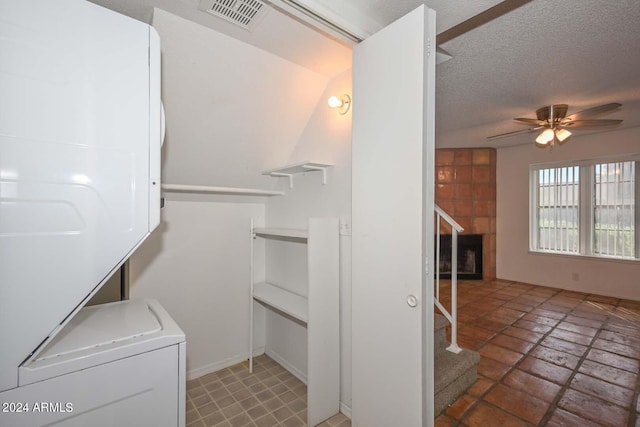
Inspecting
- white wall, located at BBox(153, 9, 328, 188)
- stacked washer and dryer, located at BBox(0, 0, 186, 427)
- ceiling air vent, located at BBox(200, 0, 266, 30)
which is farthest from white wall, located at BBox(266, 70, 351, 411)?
stacked washer and dryer, located at BBox(0, 0, 186, 427)

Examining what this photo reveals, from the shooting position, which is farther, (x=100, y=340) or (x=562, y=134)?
(x=562, y=134)

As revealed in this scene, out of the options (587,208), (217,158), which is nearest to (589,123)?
(587,208)

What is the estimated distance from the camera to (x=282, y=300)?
2.27 meters

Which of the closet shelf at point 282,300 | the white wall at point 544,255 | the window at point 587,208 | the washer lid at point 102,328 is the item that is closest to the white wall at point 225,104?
the closet shelf at point 282,300

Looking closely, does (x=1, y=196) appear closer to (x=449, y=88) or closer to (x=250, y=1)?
(x=250, y=1)

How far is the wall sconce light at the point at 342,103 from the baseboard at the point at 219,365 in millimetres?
2252

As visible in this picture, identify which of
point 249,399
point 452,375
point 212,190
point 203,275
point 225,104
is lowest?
point 249,399

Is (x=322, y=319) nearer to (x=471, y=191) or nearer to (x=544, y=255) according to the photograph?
(x=471, y=191)

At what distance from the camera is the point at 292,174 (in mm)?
2400

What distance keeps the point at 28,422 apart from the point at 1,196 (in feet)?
2.10

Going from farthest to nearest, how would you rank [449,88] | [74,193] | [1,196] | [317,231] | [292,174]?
[449,88]
[292,174]
[317,231]
[74,193]
[1,196]

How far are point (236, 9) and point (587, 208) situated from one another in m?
5.52

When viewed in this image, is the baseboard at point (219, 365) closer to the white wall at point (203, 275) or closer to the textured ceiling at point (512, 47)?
the white wall at point (203, 275)

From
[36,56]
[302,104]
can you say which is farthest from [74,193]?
[302,104]
